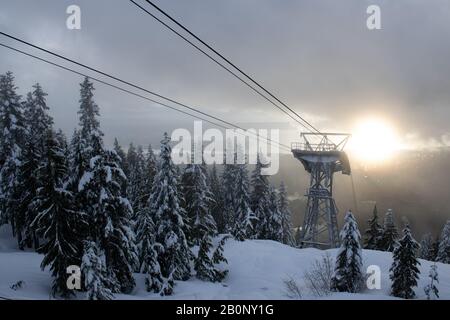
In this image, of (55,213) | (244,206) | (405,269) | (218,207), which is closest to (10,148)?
(55,213)

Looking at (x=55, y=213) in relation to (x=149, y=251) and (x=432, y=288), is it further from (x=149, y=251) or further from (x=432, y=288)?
(x=432, y=288)

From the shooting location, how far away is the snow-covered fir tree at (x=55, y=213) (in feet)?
68.0

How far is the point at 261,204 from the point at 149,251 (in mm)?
23327

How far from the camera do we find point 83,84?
37.7 meters

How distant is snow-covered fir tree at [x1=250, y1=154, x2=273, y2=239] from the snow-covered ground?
307 inches

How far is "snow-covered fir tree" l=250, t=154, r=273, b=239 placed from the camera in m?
46.5

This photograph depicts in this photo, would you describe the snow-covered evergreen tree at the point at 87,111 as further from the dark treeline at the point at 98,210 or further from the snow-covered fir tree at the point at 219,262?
the snow-covered fir tree at the point at 219,262

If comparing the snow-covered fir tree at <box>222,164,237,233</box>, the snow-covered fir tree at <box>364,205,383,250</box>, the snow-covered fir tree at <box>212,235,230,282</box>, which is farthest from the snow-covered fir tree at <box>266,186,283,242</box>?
the snow-covered fir tree at <box>212,235,230,282</box>

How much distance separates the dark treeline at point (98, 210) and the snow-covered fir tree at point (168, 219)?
84mm

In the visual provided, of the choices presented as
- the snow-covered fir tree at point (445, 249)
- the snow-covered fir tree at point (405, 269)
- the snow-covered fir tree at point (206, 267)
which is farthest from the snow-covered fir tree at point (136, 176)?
the snow-covered fir tree at point (445, 249)

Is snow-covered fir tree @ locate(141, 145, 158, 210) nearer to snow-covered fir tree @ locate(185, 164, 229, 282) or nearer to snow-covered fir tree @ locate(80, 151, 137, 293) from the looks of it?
snow-covered fir tree @ locate(185, 164, 229, 282)

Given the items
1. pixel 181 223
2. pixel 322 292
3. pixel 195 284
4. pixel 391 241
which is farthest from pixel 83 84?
pixel 391 241
